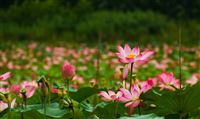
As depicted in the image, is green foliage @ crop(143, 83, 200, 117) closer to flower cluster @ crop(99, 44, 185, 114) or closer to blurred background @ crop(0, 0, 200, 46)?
flower cluster @ crop(99, 44, 185, 114)

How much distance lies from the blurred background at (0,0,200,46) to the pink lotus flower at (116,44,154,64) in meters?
8.75

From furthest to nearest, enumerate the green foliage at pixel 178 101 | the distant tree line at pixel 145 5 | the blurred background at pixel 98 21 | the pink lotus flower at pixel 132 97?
the distant tree line at pixel 145 5, the blurred background at pixel 98 21, the pink lotus flower at pixel 132 97, the green foliage at pixel 178 101

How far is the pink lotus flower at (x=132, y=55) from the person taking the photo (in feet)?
5.49

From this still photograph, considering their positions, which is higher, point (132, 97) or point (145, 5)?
point (145, 5)

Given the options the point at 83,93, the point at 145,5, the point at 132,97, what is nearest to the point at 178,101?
the point at 132,97

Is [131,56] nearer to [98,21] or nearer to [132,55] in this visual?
[132,55]

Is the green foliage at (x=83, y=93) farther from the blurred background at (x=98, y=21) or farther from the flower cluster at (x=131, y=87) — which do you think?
the blurred background at (x=98, y=21)

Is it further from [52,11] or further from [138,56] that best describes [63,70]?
[52,11]

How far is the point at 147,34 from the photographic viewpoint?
41.0 ft

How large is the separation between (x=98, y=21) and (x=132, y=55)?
37.4 ft

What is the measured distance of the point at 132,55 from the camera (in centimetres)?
171

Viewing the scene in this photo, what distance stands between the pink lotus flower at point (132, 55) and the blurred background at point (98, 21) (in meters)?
8.75

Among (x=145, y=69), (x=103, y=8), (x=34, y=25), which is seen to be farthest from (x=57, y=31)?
(x=145, y=69)

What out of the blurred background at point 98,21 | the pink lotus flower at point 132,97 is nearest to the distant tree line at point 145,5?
the blurred background at point 98,21
